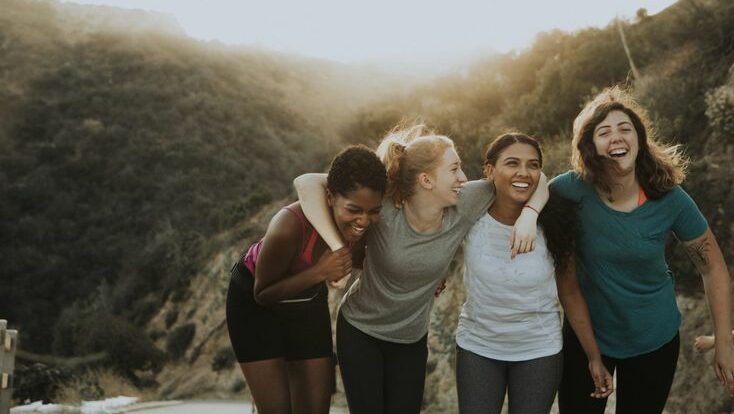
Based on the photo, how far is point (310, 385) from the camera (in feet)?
13.7

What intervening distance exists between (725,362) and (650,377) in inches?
15.5

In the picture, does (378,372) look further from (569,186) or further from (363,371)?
(569,186)

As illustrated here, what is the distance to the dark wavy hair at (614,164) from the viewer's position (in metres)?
3.97

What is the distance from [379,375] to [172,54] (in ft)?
136

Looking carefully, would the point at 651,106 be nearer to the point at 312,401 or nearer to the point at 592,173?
the point at 592,173

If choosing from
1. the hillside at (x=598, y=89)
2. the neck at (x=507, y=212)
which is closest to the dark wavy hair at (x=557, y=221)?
the neck at (x=507, y=212)

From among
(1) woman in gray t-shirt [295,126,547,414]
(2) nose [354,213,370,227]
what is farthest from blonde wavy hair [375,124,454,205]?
(2) nose [354,213,370,227]

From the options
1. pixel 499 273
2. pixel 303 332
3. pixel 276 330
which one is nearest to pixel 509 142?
pixel 499 273

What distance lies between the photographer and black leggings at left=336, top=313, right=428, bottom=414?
3.99m

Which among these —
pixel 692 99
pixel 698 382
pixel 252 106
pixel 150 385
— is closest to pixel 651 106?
pixel 692 99

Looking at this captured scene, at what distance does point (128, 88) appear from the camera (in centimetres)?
3675

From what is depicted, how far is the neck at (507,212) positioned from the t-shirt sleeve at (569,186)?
26 centimetres

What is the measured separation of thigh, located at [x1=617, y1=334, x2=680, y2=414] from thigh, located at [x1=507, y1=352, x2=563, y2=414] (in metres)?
0.50

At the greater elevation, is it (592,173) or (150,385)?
(592,173)
